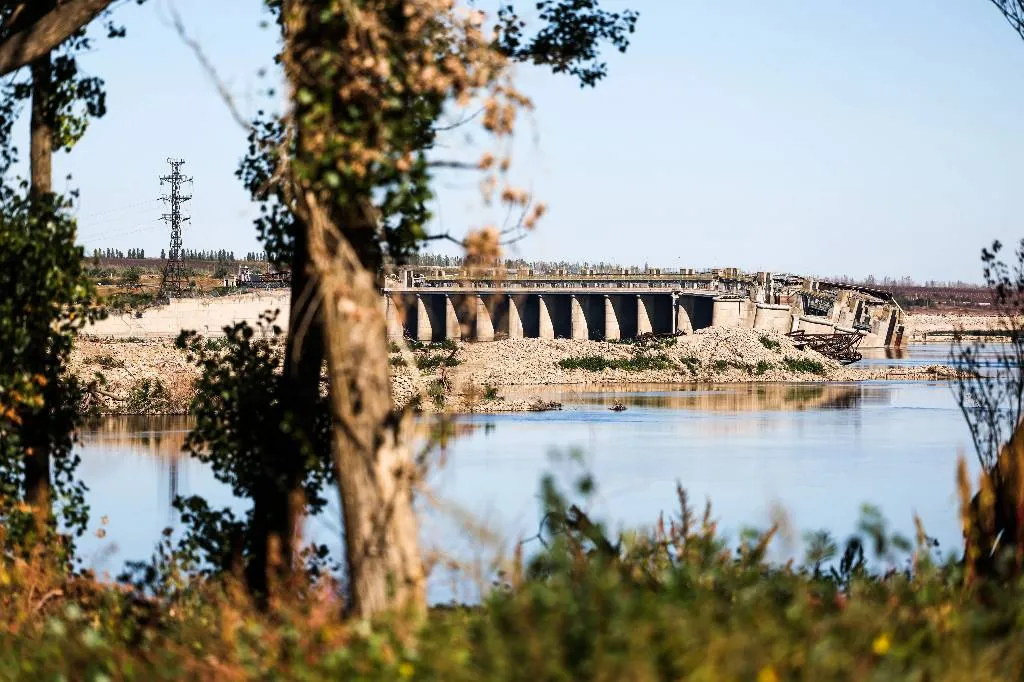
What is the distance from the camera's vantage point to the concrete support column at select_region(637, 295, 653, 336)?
114m

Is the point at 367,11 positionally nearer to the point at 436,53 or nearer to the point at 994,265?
the point at 436,53

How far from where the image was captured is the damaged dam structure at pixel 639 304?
102000 mm

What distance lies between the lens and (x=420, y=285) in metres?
120

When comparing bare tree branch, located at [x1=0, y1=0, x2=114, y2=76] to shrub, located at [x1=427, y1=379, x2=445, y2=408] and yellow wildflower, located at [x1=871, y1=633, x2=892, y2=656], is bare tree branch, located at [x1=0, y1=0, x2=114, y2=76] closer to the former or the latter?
shrub, located at [x1=427, y1=379, x2=445, y2=408]

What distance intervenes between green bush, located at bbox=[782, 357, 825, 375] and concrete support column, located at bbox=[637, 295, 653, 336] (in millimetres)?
36108

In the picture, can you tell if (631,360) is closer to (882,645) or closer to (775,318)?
(775,318)

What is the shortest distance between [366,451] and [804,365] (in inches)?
2796

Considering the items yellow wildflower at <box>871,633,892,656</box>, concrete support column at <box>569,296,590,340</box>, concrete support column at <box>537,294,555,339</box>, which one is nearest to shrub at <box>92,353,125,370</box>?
yellow wildflower at <box>871,633,892,656</box>

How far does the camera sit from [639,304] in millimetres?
115000

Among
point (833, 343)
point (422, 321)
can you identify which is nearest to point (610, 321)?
point (422, 321)

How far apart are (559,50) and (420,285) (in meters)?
106

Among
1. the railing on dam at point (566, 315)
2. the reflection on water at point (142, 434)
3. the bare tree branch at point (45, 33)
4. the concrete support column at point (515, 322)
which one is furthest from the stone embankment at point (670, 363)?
the bare tree branch at point (45, 33)

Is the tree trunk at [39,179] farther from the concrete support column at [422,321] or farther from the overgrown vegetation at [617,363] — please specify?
the concrete support column at [422,321]

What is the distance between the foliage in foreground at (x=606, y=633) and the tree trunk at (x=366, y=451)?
1.11ft
